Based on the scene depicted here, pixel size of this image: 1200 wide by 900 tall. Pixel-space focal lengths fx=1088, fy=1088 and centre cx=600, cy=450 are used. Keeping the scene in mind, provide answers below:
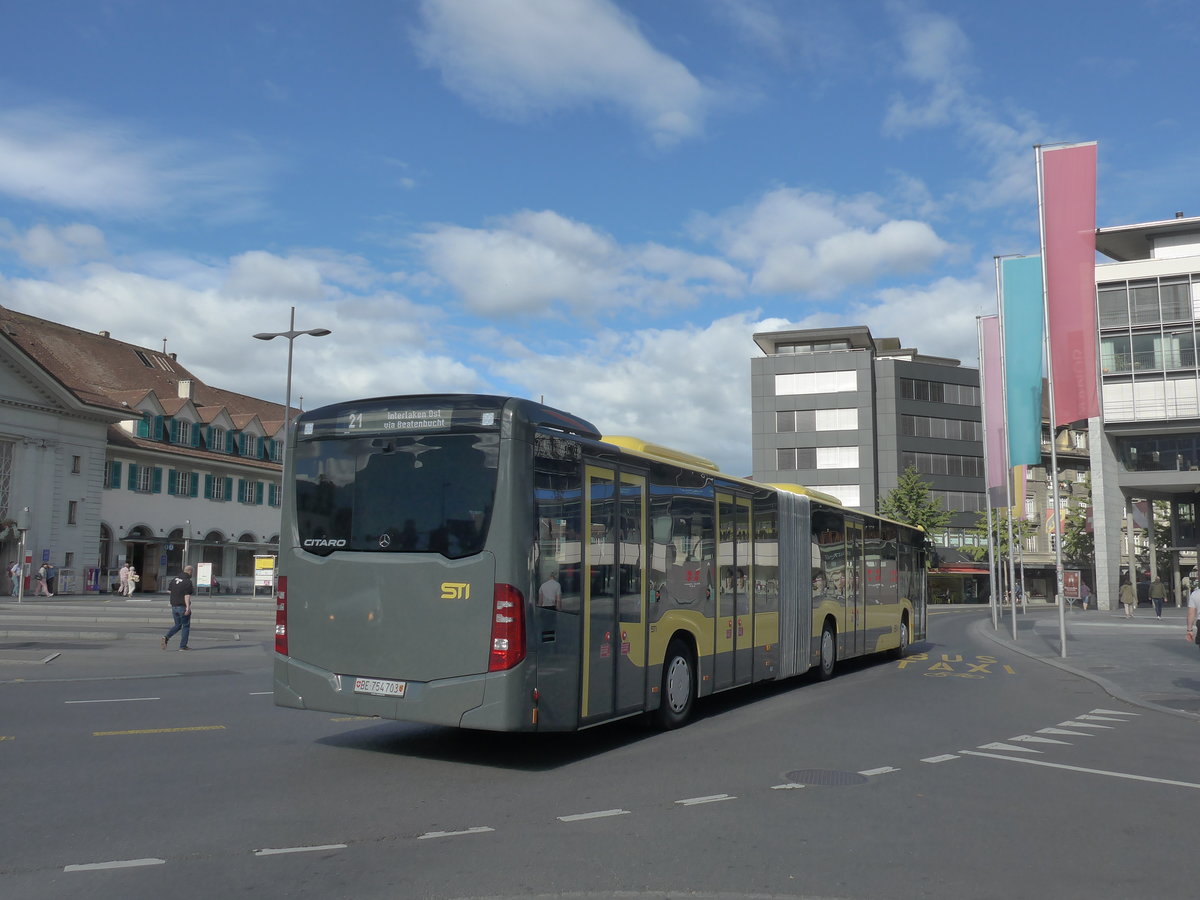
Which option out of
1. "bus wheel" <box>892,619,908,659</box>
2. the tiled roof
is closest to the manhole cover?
"bus wheel" <box>892,619,908,659</box>

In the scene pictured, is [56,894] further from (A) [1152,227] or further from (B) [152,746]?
(A) [1152,227]

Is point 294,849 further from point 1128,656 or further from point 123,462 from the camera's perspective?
point 123,462

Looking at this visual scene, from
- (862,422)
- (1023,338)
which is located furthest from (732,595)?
(862,422)

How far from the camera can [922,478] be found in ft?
306

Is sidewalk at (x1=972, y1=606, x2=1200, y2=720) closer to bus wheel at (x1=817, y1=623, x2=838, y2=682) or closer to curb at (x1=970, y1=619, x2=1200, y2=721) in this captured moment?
curb at (x1=970, y1=619, x2=1200, y2=721)

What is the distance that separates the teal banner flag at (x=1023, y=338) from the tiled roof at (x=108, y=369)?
135 feet

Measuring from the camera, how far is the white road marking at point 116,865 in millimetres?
5809

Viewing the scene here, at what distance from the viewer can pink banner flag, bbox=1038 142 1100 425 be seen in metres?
24.2

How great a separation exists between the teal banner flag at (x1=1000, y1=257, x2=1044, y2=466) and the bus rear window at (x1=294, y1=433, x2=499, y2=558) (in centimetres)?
2290

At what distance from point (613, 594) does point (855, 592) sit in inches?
406

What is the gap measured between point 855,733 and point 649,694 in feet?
7.77

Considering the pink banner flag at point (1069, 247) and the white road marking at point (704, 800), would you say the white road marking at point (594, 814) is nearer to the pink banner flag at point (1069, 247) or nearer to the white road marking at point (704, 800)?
the white road marking at point (704, 800)

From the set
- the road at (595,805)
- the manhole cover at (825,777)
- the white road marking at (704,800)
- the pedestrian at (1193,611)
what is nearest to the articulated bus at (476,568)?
the road at (595,805)

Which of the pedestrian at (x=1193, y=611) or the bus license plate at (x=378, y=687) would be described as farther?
the pedestrian at (x=1193, y=611)
